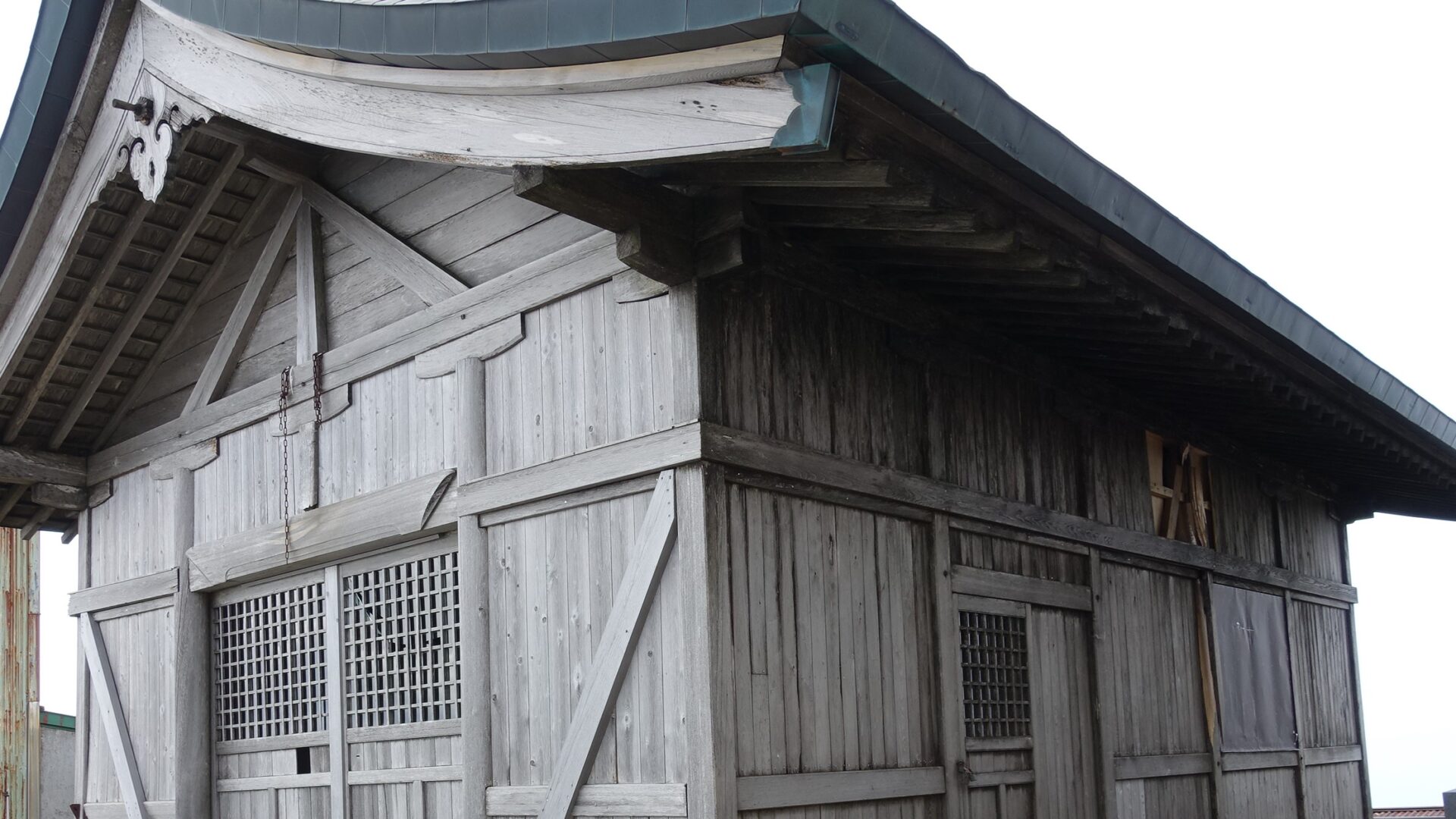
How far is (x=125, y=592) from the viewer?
9.00m

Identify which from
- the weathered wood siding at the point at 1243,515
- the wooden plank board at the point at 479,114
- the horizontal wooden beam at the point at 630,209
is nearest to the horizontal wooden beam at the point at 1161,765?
the weathered wood siding at the point at 1243,515

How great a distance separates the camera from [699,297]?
233 inches

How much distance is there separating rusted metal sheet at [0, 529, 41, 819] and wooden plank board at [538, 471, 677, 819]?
11.0m

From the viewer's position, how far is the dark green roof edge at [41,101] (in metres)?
7.43

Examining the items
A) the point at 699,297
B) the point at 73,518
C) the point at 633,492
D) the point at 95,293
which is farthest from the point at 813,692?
the point at 73,518

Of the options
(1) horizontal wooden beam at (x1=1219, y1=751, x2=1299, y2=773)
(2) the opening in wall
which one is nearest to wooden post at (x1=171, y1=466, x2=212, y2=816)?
(2) the opening in wall

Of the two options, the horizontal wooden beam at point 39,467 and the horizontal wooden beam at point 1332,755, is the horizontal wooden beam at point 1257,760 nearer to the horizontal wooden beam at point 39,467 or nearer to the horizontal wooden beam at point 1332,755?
the horizontal wooden beam at point 1332,755

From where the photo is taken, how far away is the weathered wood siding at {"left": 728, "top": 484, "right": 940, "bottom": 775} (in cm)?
584

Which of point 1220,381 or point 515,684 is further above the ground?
point 1220,381

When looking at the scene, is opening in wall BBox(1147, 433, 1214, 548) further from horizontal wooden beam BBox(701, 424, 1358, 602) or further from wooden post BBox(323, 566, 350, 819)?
wooden post BBox(323, 566, 350, 819)

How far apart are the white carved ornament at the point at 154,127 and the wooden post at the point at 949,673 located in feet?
13.8

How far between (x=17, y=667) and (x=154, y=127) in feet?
33.7

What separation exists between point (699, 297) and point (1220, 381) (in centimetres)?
389

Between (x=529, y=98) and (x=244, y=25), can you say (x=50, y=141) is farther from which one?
(x=529, y=98)
